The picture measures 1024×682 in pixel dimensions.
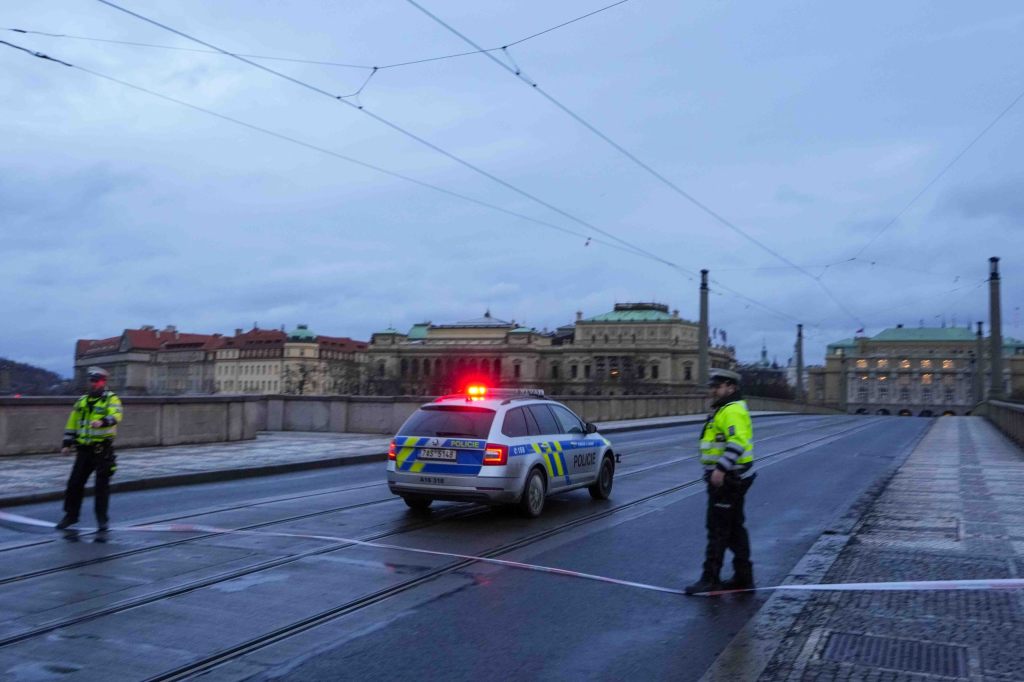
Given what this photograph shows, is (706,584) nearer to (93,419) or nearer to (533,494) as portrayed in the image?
(533,494)

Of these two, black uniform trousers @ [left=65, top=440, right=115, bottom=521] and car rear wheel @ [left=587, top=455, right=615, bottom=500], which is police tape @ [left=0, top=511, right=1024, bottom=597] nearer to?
black uniform trousers @ [left=65, top=440, right=115, bottom=521]

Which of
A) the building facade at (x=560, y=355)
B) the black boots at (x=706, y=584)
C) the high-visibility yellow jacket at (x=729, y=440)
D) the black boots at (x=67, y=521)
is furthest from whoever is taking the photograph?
the building facade at (x=560, y=355)

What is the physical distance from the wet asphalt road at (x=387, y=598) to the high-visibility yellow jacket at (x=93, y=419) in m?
1.17

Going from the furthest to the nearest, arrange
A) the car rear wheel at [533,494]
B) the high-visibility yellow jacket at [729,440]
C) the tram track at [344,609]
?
1. the car rear wheel at [533,494]
2. the high-visibility yellow jacket at [729,440]
3. the tram track at [344,609]

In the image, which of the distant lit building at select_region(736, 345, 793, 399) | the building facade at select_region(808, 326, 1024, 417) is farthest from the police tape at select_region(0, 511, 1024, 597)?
the building facade at select_region(808, 326, 1024, 417)

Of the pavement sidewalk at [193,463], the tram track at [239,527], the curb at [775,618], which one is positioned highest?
the pavement sidewalk at [193,463]

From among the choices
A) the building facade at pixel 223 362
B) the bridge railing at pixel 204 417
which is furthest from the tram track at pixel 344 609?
the building facade at pixel 223 362

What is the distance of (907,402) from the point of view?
15788 centimetres

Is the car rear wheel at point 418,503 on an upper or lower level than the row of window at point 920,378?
lower

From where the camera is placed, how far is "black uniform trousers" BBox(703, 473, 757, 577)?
742 cm

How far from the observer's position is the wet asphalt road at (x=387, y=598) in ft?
18.5

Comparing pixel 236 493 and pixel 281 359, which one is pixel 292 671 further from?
pixel 281 359

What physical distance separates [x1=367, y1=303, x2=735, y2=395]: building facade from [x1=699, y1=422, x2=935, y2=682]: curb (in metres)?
87.0

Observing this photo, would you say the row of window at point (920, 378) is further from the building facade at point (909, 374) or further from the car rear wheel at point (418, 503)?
the car rear wheel at point (418, 503)
